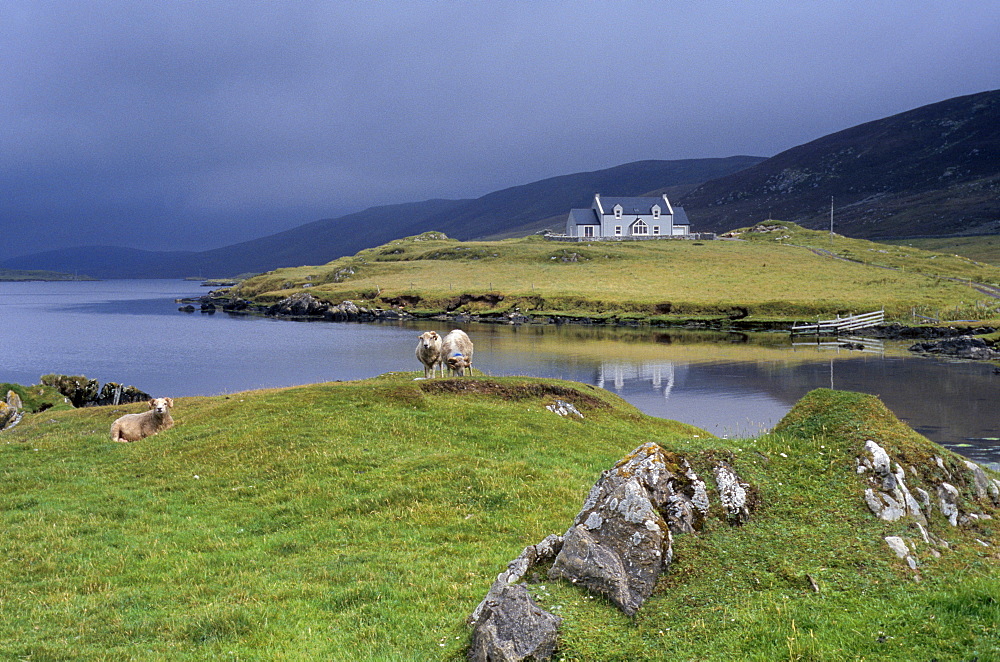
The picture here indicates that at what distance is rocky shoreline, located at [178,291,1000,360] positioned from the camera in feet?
230

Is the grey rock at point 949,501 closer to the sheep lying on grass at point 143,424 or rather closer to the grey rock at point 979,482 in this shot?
the grey rock at point 979,482

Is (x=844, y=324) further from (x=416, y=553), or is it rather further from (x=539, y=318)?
(x=416, y=553)

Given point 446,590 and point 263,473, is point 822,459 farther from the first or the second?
point 263,473

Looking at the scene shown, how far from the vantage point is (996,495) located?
40.6 feet

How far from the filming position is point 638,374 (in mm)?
63656

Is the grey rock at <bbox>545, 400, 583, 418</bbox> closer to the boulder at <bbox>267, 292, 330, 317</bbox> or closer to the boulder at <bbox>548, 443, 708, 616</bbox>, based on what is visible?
the boulder at <bbox>548, 443, 708, 616</bbox>

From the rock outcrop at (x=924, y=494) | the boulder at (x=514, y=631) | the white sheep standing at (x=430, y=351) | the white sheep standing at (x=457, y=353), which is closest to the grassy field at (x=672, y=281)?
the white sheep standing at (x=457, y=353)

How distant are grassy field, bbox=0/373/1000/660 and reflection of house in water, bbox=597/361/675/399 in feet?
116

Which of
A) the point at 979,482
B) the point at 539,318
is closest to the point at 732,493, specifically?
the point at 979,482

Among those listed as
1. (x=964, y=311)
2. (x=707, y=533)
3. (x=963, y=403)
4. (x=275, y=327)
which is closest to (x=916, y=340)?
(x=964, y=311)

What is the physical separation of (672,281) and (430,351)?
104 meters

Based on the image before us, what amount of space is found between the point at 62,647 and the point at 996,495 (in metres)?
15.7

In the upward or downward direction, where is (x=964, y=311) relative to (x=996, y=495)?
downward

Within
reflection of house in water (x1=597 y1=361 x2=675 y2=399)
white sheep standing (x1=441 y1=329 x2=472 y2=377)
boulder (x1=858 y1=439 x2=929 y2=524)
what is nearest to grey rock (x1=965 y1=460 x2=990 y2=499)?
boulder (x1=858 y1=439 x2=929 y2=524)
